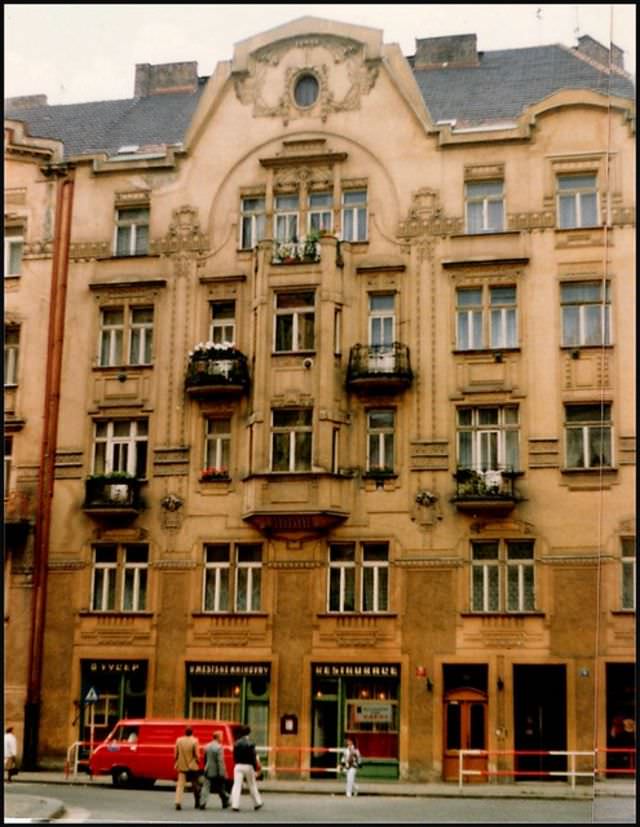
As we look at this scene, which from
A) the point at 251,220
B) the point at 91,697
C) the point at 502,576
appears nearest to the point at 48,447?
the point at 91,697

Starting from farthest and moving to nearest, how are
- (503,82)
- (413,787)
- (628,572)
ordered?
1. (503,82)
2. (628,572)
3. (413,787)

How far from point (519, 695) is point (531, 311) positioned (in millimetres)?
6826

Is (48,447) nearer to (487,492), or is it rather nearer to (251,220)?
(251,220)

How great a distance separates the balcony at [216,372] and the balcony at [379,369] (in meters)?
1.97

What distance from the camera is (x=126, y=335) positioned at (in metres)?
24.2

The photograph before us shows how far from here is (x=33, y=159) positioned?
24.9 m

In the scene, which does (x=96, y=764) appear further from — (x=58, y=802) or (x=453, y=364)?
(x=453, y=364)

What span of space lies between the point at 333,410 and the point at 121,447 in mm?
4003

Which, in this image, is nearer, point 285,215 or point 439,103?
point 285,215

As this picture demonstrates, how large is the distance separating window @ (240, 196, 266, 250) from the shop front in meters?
7.97

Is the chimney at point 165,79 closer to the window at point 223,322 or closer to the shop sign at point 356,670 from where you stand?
the window at point 223,322

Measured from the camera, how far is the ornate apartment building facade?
22391 mm

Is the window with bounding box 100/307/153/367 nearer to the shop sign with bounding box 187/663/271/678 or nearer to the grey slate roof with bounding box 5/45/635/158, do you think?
the grey slate roof with bounding box 5/45/635/158

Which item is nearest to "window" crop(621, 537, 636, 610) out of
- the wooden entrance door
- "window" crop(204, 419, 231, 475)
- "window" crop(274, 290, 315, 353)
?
the wooden entrance door
